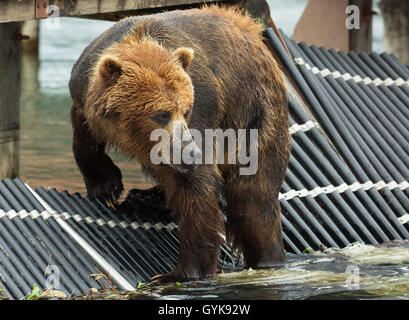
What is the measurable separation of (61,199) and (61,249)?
2.21 feet

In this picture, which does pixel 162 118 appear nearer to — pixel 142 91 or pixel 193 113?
pixel 142 91

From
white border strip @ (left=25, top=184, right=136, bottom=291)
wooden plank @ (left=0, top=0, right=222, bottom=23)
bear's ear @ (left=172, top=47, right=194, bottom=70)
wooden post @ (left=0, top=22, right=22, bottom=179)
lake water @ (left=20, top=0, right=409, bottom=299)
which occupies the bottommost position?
lake water @ (left=20, top=0, right=409, bottom=299)

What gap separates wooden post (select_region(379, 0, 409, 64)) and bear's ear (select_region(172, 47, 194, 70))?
11.5 meters

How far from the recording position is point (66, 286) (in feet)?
20.6

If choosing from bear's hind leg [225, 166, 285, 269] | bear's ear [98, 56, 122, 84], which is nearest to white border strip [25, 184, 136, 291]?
bear's hind leg [225, 166, 285, 269]

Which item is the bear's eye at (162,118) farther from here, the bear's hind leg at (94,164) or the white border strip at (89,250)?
the white border strip at (89,250)

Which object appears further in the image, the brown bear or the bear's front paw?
the bear's front paw

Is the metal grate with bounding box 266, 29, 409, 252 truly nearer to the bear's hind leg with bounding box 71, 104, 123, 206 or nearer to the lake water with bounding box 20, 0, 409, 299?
the lake water with bounding box 20, 0, 409, 299

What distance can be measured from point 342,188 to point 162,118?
9.22ft

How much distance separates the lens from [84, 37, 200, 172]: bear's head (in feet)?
20.2

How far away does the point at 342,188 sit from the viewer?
8.41 metres

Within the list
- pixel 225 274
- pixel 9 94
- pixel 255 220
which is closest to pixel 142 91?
pixel 255 220

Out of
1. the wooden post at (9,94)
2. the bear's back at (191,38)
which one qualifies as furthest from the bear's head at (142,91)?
the wooden post at (9,94)
